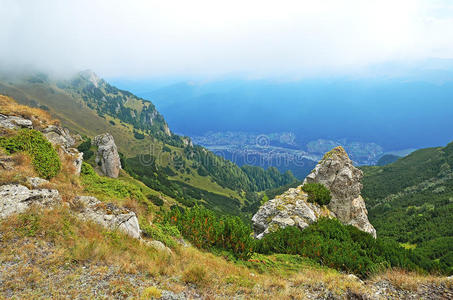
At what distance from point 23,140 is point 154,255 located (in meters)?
13.1

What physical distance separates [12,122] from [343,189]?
3780cm

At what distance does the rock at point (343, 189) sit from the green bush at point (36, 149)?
3189cm

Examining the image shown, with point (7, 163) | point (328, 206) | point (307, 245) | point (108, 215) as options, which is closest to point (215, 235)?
point (108, 215)

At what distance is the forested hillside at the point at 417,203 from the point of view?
5125 cm

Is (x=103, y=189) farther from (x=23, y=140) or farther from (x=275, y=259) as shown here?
(x=275, y=259)

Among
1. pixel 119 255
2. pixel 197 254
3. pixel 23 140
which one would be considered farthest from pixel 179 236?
pixel 23 140

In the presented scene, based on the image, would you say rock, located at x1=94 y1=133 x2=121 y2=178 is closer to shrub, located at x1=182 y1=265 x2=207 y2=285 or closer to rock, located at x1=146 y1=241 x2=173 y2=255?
rock, located at x1=146 y1=241 x2=173 y2=255

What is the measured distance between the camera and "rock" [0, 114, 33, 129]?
58.5 feet

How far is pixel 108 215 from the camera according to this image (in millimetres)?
11930

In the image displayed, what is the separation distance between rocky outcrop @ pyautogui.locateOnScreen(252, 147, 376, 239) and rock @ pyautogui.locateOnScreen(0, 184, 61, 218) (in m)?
17.1

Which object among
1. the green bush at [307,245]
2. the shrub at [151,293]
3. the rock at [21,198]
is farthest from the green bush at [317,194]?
the rock at [21,198]

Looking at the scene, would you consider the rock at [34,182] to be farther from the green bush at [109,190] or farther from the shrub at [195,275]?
the shrub at [195,275]

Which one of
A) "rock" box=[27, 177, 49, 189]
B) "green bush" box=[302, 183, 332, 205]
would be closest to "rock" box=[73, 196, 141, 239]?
"rock" box=[27, 177, 49, 189]

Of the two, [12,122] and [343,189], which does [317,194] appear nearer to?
[343,189]
